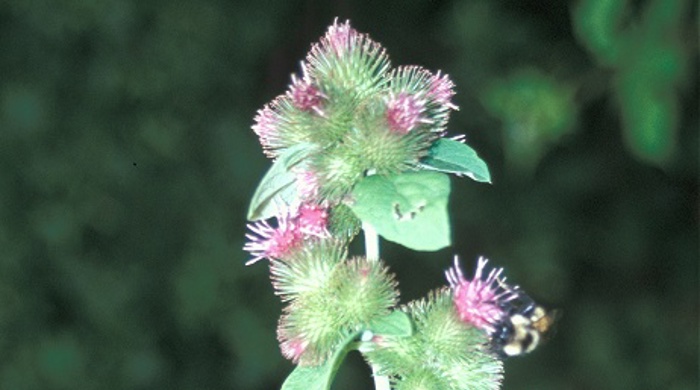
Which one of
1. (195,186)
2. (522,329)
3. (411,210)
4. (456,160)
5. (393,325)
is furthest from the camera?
(195,186)

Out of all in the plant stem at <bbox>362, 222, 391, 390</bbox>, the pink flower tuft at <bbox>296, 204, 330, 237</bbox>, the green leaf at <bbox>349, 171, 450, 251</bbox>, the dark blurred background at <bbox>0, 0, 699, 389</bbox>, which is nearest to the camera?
the green leaf at <bbox>349, 171, 450, 251</bbox>

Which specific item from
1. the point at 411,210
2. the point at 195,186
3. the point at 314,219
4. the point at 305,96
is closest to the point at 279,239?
the point at 314,219

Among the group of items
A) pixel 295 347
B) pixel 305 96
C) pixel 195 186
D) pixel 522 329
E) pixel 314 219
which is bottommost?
pixel 522 329

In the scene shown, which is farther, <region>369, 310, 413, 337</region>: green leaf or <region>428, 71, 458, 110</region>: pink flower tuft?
<region>428, 71, 458, 110</region>: pink flower tuft

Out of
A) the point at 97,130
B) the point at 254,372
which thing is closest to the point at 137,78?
the point at 97,130

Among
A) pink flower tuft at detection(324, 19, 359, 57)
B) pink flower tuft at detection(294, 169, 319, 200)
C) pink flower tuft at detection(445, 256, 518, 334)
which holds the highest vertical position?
pink flower tuft at detection(324, 19, 359, 57)

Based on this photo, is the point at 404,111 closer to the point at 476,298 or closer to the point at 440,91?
the point at 440,91

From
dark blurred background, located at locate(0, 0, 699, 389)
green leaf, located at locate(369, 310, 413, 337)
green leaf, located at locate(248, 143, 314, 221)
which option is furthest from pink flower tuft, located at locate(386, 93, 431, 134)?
dark blurred background, located at locate(0, 0, 699, 389)

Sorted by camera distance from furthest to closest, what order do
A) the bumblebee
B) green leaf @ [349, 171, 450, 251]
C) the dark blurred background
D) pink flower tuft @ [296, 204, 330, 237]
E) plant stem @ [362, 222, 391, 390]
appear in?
the dark blurred background → the bumblebee → pink flower tuft @ [296, 204, 330, 237] → plant stem @ [362, 222, 391, 390] → green leaf @ [349, 171, 450, 251]

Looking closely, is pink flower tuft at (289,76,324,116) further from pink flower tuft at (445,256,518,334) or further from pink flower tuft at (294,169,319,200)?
pink flower tuft at (445,256,518,334)
